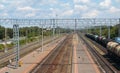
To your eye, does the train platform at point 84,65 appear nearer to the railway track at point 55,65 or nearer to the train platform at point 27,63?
the railway track at point 55,65

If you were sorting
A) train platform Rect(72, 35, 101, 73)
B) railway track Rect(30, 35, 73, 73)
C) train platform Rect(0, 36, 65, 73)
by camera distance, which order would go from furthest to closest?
1. train platform Rect(0, 36, 65, 73)
2. railway track Rect(30, 35, 73, 73)
3. train platform Rect(72, 35, 101, 73)

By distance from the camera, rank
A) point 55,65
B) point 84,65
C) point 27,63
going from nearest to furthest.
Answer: point 84,65 → point 55,65 → point 27,63

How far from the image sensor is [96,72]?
36.5 m

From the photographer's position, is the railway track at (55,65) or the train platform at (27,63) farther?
the train platform at (27,63)

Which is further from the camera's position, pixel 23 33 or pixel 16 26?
pixel 23 33

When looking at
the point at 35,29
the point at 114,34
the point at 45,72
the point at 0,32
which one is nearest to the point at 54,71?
the point at 45,72

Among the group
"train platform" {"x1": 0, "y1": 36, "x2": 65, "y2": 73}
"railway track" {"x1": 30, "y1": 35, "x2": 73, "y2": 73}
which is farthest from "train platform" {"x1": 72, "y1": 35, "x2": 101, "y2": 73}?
"train platform" {"x1": 0, "y1": 36, "x2": 65, "y2": 73}

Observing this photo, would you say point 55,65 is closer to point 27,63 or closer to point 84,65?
point 84,65

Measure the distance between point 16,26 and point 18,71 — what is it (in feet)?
24.2

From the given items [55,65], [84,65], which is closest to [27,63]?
[55,65]

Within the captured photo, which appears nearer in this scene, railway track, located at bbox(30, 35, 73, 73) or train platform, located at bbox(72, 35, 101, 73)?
train platform, located at bbox(72, 35, 101, 73)

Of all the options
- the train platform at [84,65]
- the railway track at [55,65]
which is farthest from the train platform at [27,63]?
the train platform at [84,65]

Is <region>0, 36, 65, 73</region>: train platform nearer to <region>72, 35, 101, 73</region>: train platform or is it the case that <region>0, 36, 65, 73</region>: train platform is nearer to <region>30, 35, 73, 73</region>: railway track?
<region>30, 35, 73, 73</region>: railway track

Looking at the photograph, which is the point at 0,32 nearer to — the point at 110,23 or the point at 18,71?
the point at 110,23
